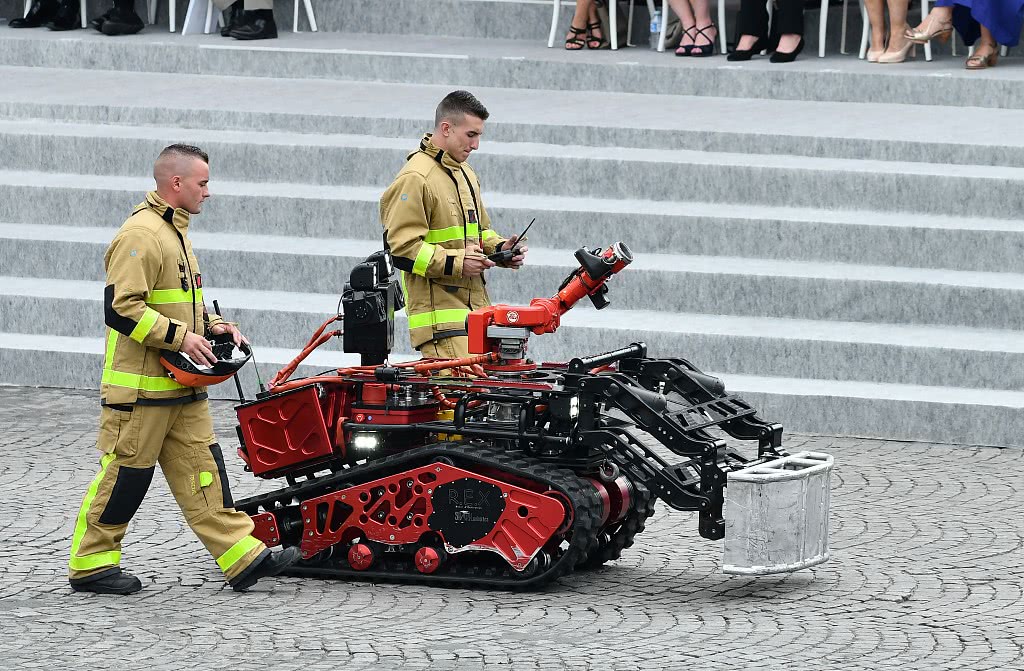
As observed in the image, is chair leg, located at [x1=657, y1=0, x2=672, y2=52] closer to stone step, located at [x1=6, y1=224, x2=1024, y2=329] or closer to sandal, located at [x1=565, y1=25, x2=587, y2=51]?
sandal, located at [x1=565, y1=25, x2=587, y2=51]

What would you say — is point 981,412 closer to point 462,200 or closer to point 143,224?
point 462,200

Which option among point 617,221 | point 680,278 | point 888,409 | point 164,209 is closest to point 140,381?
point 164,209

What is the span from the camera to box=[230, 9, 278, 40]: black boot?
16281 millimetres

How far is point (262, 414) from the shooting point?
7680mm

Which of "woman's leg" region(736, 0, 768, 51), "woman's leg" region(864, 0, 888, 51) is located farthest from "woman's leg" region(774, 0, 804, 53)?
"woman's leg" region(864, 0, 888, 51)

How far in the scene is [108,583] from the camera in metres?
7.14

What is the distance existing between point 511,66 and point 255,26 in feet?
9.15

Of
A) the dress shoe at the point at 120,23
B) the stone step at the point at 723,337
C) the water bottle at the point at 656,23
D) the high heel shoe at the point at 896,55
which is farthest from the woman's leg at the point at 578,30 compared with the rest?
the stone step at the point at 723,337

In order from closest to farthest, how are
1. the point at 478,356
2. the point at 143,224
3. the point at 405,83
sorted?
the point at 143,224
the point at 478,356
the point at 405,83

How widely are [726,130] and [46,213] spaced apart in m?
4.74

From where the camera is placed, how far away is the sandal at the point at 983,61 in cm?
1420

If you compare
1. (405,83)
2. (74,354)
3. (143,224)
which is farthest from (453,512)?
(405,83)

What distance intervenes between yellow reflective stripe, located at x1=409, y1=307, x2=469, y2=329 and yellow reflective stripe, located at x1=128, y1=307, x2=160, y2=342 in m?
1.66

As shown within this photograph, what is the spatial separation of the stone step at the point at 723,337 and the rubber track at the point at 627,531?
125 inches
